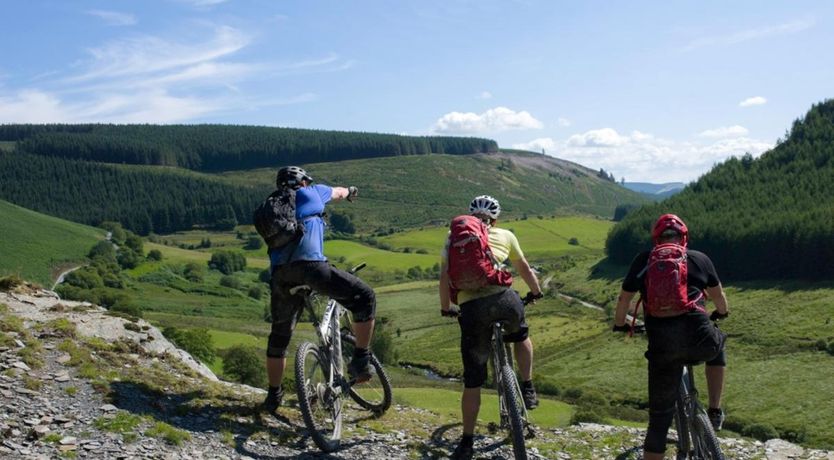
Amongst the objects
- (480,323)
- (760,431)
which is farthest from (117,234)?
(480,323)

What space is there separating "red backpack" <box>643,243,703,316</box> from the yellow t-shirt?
1.92 m

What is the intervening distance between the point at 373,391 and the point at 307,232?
12.6 feet

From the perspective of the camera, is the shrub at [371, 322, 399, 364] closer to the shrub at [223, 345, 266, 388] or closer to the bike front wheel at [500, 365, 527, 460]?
the shrub at [223, 345, 266, 388]

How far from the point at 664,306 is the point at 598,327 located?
97.5 meters

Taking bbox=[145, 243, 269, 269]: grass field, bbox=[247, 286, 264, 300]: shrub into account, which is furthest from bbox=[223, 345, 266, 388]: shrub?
bbox=[145, 243, 269, 269]: grass field

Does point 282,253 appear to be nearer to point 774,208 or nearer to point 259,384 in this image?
point 259,384

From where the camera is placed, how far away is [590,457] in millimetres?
11391

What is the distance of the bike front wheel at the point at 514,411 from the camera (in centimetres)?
908

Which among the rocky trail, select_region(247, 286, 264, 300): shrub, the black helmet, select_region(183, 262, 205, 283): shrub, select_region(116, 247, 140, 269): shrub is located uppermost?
the black helmet

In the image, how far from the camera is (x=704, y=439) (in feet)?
27.8

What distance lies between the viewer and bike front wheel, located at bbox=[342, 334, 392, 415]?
11070 mm

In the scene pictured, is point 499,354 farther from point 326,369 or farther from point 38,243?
point 38,243

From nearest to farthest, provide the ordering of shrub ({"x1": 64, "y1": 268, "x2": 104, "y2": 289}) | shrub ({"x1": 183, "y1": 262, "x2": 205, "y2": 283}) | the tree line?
1. shrub ({"x1": 64, "y1": 268, "x2": 104, "y2": 289})
2. the tree line
3. shrub ({"x1": 183, "y1": 262, "x2": 205, "y2": 283})

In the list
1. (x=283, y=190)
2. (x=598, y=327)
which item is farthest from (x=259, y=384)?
(x=598, y=327)
